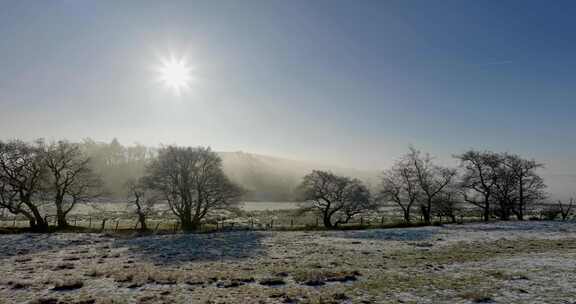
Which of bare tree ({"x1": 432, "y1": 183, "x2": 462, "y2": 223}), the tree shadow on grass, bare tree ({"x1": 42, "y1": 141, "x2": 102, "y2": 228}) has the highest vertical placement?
bare tree ({"x1": 42, "y1": 141, "x2": 102, "y2": 228})

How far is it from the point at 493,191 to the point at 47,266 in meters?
61.0

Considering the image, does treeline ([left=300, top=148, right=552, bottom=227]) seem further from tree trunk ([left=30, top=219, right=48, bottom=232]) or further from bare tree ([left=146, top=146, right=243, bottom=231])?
tree trunk ([left=30, top=219, right=48, bottom=232])

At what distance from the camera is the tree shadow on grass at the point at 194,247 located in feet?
69.1

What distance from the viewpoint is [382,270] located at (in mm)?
17047

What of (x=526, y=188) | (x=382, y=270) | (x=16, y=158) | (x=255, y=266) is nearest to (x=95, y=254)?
(x=255, y=266)

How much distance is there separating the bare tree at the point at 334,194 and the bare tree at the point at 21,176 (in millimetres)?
32970

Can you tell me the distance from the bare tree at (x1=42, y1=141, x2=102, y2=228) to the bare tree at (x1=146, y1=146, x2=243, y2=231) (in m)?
8.63

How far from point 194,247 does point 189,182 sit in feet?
49.0

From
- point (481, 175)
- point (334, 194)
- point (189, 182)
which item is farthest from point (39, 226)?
point (481, 175)

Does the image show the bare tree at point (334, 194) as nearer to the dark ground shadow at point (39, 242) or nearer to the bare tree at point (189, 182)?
the bare tree at point (189, 182)

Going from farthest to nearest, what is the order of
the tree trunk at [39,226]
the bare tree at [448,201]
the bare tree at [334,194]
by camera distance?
the bare tree at [448,201]
the bare tree at [334,194]
the tree trunk at [39,226]

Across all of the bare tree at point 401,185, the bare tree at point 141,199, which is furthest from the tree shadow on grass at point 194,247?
the bare tree at point 401,185

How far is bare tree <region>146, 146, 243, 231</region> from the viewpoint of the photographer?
3750 cm

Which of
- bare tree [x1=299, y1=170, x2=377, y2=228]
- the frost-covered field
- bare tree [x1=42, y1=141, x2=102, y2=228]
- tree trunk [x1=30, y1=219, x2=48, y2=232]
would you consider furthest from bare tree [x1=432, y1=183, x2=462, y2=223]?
tree trunk [x1=30, y1=219, x2=48, y2=232]
